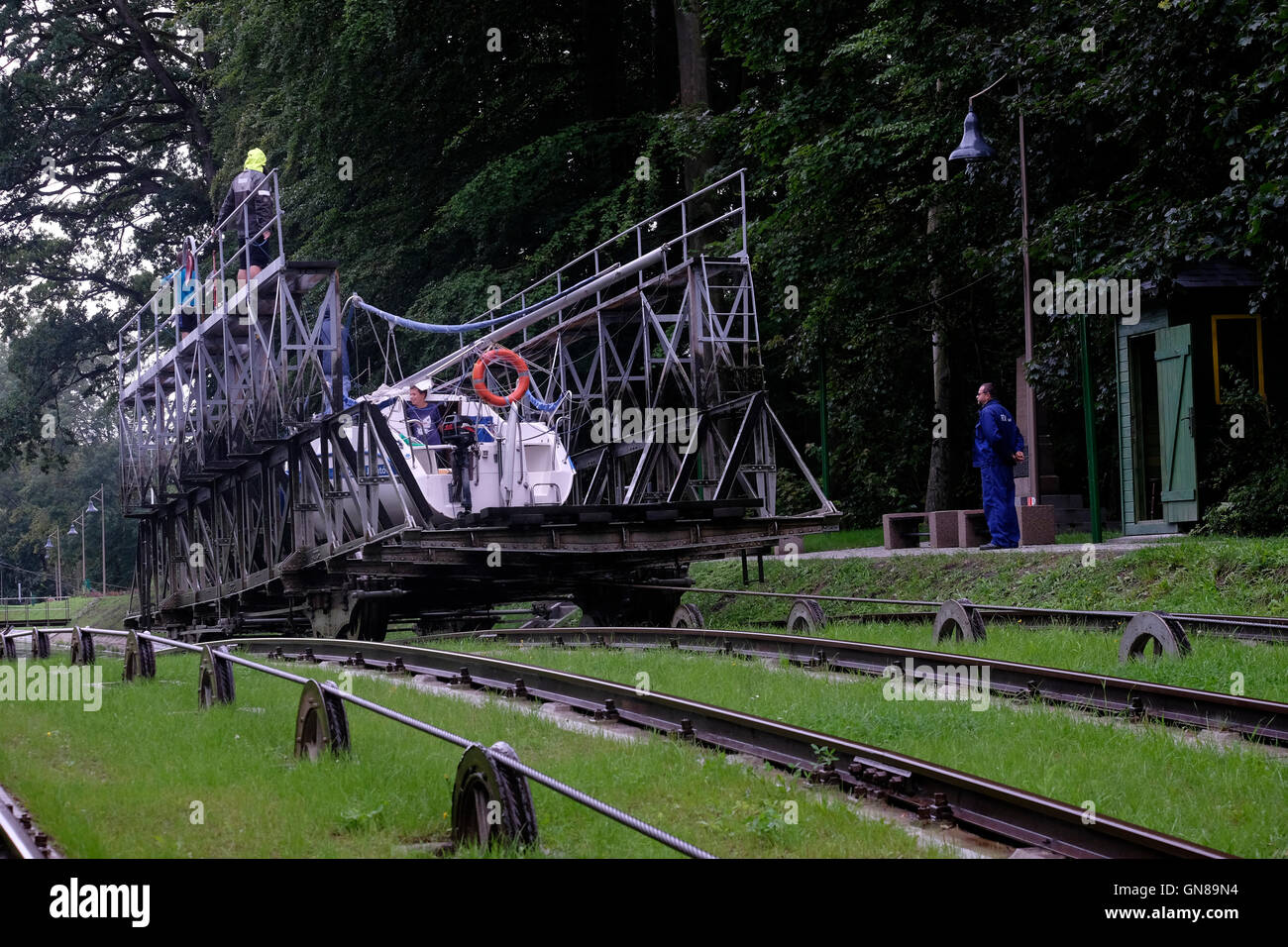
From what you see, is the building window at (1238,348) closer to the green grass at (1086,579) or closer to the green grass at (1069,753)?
the green grass at (1086,579)

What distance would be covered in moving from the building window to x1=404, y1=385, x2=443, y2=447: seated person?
10837 mm

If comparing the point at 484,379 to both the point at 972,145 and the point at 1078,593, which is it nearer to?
the point at 972,145

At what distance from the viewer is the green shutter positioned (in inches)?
794

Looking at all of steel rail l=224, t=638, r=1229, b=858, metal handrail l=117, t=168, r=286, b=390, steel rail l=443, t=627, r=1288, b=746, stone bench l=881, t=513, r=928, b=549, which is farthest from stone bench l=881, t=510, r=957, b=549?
steel rail l=224, t=638, r=1229, b=858

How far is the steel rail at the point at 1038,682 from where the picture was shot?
8.96m

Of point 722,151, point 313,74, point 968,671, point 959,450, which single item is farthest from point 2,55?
point 968,671

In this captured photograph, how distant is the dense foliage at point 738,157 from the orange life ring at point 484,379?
7.63 metres

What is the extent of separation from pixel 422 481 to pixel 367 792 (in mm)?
12709

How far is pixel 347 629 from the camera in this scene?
19484mm

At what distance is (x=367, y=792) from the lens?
7531 millimetres

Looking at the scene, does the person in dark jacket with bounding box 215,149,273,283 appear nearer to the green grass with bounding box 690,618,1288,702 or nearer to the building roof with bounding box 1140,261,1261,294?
the green grass with bounding box 690,618,1288,702

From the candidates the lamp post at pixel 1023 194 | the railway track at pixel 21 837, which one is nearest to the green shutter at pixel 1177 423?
the lamp post at pixel 1023 194

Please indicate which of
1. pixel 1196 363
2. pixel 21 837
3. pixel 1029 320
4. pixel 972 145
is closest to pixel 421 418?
pixel 972 145
